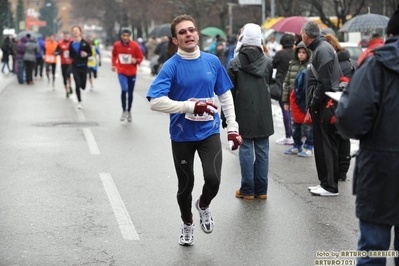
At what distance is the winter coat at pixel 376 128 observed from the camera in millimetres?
4453

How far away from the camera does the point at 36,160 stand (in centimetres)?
1170

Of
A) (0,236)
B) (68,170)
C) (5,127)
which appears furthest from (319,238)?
(5,127)

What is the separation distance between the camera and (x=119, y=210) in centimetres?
839

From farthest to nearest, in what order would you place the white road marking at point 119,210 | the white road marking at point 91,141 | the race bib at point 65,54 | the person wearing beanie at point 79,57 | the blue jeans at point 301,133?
the race bib at point 65,54, the person wearing beanie at point 79,57, the white road marking at point 91,141, the blue jeans at point 301,133, the white road marking at point 119,210

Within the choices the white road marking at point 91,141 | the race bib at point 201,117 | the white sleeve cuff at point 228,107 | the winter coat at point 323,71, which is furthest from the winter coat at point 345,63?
the white road marking at point 91,141

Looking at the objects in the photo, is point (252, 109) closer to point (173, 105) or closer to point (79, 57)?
point (173, 105)

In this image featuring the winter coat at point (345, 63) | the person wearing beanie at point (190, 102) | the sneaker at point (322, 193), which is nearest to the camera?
the person wearing beanie at point (190, 102)

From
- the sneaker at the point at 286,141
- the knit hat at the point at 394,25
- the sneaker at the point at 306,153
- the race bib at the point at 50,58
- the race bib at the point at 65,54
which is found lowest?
the sneaker at the point at 286,141

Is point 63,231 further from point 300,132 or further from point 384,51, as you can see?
point 300,132

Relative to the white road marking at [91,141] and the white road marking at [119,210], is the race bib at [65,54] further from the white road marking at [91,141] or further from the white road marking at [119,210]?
the white road marking at [119,210]

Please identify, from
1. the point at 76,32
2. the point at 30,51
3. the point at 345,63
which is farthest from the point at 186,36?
the point at 30,51

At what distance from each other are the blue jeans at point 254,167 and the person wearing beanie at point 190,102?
214cm

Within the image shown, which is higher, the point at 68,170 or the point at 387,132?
the point at 387,132

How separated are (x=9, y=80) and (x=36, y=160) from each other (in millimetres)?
21275
